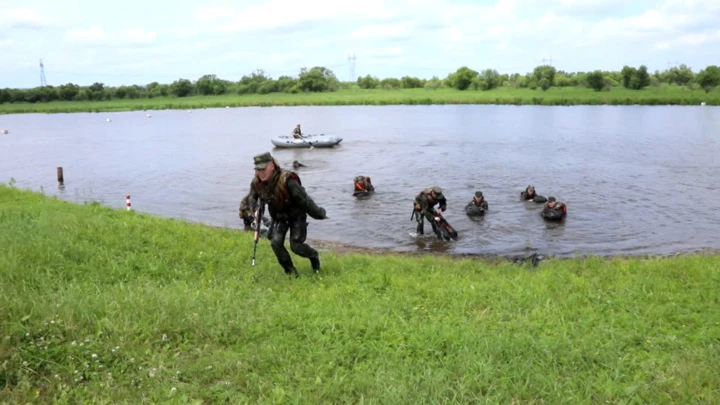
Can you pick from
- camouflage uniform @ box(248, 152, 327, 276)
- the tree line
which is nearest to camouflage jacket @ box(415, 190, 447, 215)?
camouflage uniform @ box(248, 152, 327, 276)

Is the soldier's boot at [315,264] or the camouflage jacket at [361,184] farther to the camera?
the camouflage jacket at [361,184]

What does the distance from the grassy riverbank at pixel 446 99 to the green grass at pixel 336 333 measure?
247 ft

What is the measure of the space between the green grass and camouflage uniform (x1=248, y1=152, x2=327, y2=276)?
54 cm

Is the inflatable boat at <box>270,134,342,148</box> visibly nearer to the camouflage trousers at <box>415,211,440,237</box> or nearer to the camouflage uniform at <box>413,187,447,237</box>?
the camouflage trousers at <box>415,211,440,237</box>

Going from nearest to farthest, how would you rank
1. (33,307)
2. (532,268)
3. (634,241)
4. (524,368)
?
(524,368)
(33,307)
(532,268)
(634,241)

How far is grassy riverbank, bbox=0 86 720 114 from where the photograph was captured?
7756cm

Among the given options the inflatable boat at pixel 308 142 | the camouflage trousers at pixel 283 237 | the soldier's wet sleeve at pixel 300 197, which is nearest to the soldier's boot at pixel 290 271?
the camouflage trousers at pixel 283 237

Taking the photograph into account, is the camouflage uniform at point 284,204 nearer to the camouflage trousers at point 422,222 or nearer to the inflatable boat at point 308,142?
the camouflage trousers at point 422,222

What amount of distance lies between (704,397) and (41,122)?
84.9 metres

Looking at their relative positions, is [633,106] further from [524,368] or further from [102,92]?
[102,92]

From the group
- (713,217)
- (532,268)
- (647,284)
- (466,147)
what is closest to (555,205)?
(713,217)

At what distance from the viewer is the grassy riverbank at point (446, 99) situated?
77.6m

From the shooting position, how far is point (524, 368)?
572 centimetres

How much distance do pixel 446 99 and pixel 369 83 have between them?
3798cm
